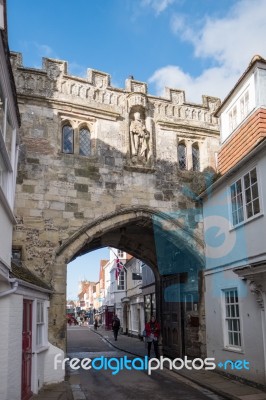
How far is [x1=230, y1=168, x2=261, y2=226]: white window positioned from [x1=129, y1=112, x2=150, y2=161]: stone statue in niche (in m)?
3.17

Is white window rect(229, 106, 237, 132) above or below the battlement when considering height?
below

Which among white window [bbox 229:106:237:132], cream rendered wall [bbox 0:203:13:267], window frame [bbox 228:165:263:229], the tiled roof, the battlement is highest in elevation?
the battlement

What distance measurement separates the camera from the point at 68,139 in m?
12.4

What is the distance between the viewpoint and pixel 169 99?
45.1ft

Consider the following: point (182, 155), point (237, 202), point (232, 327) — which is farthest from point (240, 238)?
point (182, 155)

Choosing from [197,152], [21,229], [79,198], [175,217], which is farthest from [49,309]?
[197,152]

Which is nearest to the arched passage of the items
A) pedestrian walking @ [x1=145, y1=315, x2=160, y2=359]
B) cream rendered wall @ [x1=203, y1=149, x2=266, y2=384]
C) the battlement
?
pedestrian walking @ [x1=145, y1=315, x2=160, y2=359]

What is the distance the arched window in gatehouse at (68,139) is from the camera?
12.3 m

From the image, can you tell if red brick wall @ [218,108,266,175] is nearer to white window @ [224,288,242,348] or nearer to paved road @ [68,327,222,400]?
white window @ [224,288,242,348]

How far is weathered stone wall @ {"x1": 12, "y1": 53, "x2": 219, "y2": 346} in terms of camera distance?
36.4ft

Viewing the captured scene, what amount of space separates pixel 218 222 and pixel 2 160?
7.20 m

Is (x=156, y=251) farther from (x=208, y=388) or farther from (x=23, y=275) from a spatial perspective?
(x=23, y=275)

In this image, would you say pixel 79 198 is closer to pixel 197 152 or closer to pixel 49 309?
pixel 49 309

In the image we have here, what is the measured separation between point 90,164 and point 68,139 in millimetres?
1093
